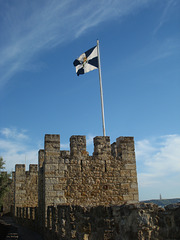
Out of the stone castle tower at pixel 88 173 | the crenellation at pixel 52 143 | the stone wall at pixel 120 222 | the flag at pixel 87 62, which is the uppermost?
the flag at pixel 87 62

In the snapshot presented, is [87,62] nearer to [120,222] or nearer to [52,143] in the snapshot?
[52,143]

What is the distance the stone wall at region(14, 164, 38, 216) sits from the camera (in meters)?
15.5

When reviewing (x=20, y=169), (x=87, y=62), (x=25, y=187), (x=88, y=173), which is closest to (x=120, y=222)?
(x=88, y=173)

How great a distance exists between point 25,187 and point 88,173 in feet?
25.4

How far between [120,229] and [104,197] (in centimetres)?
515

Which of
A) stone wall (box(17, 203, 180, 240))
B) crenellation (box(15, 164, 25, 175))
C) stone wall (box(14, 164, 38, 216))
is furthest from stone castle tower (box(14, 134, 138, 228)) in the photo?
Answer: crenellation (box(15, 164, 25, 175))

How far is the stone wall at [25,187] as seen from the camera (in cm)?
1552

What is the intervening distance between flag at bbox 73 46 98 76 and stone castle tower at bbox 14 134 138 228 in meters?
3.83

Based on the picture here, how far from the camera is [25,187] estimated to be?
15594mm

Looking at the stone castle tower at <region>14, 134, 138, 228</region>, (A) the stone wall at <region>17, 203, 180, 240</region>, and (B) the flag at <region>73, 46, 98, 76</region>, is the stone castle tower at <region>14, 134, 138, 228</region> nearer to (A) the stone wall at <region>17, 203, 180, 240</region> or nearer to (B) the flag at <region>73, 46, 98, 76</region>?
(A) the stone wall at <region>17, 203, 180, 240</region>

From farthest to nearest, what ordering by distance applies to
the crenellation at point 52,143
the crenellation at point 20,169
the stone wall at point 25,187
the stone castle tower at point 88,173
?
the crenellation at point 20,169 → the stone wall at point 25,187 → the crenellation at point 52,143 → the stone castle tower at point 88,173

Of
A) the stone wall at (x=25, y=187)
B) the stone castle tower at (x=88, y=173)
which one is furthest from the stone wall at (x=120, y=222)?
the stone wall at (x=25, y=187)

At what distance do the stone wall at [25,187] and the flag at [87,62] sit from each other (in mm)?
6848

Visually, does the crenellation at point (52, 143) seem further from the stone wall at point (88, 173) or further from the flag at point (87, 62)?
the flag at point (87, 62)
